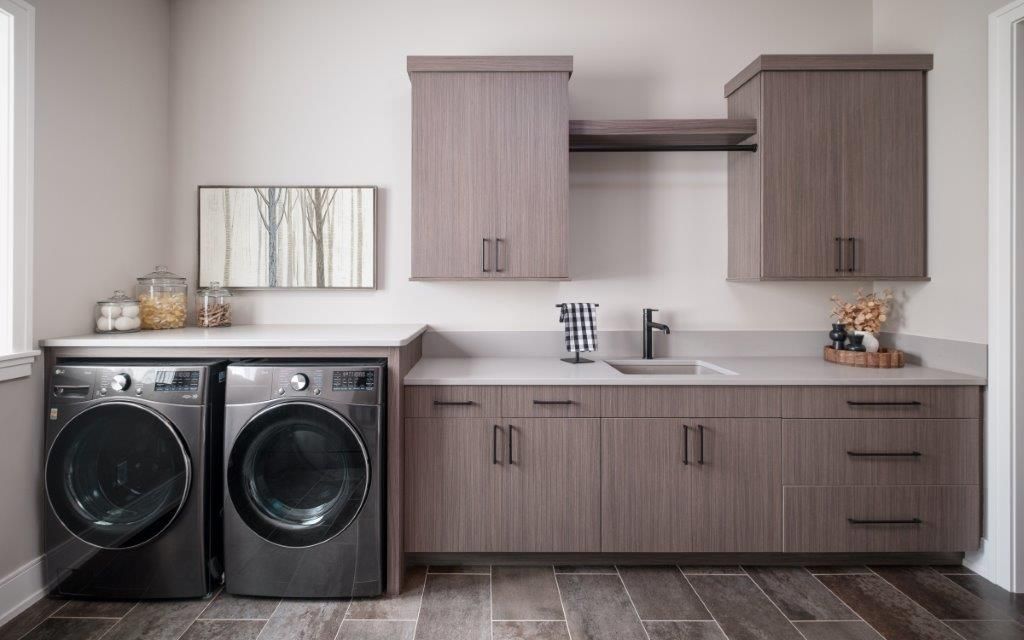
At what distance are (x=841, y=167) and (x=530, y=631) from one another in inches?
93.1

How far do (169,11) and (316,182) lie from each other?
1151 millimetres

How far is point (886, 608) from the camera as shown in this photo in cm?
205

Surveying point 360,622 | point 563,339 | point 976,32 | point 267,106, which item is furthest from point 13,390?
point 976,32

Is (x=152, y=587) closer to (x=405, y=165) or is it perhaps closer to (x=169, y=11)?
(x=405, y=165)

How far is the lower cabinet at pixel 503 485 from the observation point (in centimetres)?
227

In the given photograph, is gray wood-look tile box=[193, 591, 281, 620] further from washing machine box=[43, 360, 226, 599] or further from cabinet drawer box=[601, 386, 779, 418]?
cabinet drawer box=[601, 386, 779, 418]

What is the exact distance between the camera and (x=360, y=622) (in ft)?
6.53

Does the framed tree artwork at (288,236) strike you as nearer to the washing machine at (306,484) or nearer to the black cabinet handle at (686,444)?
the washing machine at (306,484)

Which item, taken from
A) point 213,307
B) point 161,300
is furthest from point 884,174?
point 161,300

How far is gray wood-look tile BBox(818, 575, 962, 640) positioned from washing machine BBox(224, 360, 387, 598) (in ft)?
5.85

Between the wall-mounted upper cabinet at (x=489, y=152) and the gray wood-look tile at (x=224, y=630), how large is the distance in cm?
148

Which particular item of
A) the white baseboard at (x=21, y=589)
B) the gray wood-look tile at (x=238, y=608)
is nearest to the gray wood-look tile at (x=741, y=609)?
the gray wood-look tile at (x=238, y=608)

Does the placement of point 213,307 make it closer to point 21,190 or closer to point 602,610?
point 21,190

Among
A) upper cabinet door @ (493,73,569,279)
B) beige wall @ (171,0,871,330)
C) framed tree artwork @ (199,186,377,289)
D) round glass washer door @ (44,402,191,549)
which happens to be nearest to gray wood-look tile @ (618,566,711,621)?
beige wall @ (171,0,871,330)
